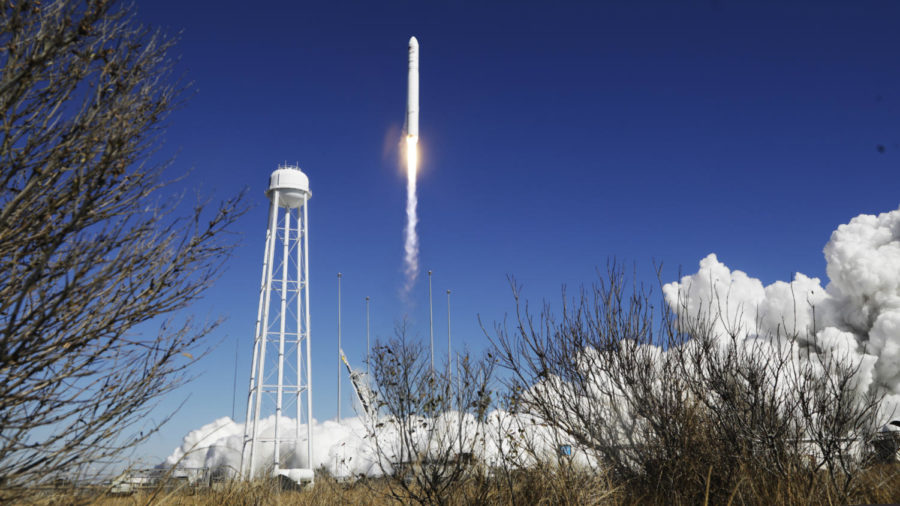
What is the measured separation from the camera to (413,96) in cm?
3250

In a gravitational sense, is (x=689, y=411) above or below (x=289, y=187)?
below

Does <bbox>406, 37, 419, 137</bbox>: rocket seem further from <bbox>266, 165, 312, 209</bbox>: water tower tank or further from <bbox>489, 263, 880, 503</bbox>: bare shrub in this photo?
<bbox>489, 263, 880, 503</bbox>: bare shrub

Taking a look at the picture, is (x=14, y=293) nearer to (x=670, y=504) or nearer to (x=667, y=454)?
(x=670, y=504)

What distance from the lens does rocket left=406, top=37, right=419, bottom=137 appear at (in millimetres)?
31984

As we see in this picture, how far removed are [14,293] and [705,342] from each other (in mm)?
11769

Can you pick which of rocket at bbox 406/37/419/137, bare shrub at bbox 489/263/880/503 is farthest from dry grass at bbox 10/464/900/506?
rocket at bbox 406/37/419/137

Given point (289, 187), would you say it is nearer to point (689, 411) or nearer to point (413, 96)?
point (413, 96)

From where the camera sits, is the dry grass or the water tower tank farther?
the water tower tank

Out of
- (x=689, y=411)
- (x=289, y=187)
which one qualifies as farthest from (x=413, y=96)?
(x=689, y=411)

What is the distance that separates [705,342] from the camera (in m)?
12.9

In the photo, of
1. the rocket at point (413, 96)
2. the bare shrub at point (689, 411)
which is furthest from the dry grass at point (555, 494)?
the rocket at point (413, 96)

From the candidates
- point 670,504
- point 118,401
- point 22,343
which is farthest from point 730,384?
point 22,343

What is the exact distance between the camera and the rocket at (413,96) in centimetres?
3198

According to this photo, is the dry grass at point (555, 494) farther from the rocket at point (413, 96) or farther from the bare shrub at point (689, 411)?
the rocket at point (413, 96)
